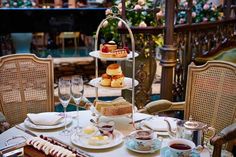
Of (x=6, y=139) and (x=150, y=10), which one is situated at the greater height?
(x=150, y=10)

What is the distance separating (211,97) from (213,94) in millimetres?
25

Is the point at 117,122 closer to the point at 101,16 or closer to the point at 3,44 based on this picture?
the point at 101,16

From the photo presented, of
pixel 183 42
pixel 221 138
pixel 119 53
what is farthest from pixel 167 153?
pixel 183 42

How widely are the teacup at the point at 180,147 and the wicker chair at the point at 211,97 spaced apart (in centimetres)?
75

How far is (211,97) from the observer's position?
2338 millimetres

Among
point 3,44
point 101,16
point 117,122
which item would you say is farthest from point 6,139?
point 3,44

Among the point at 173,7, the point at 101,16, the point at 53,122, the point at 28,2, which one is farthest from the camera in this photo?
the point at 28,2

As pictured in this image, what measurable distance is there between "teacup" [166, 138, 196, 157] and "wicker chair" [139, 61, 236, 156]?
753mm

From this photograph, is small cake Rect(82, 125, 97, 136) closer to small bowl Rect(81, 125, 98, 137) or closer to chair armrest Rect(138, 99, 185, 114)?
small bowl Rect(81, 125, 98, 137)

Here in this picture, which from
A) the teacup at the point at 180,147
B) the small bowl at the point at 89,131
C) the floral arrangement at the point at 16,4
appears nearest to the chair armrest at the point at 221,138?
the teacup at the point at 180,147

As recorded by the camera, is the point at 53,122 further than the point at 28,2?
No

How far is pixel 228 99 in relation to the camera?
7.38 ft

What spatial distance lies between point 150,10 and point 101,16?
3.48 m

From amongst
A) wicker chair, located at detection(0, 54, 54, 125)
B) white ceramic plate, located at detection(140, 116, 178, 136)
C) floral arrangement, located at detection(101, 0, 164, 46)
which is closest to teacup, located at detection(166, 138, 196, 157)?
white ceramic plate, located at detection(140, 116, 178, 136)
